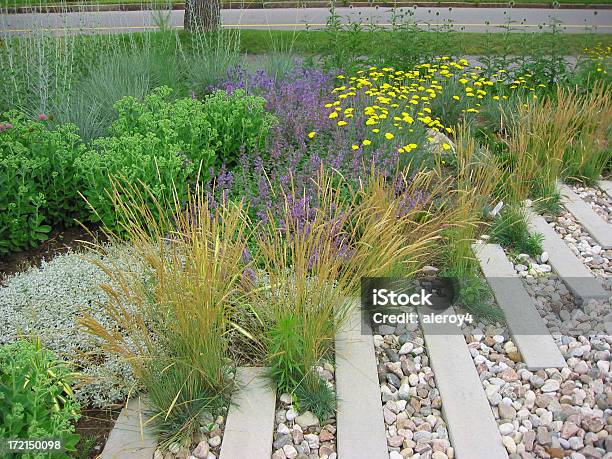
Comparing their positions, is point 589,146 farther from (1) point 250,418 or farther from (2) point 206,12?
(2) point 206,12

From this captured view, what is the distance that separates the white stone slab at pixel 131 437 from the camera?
9.31 feet

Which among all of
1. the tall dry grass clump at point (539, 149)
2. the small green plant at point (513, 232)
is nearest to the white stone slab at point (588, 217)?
the tall dry grass clump at point (539, 149)

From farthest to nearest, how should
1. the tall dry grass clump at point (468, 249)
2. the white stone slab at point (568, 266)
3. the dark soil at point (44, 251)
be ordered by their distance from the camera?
the dark soil at point (44, 251)
the white stone slab at point (568, 266)
the tall dry grass clump at point (468, 249)

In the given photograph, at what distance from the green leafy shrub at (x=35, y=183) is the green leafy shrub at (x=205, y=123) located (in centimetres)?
46

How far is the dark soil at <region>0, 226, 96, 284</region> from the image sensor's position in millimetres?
4172

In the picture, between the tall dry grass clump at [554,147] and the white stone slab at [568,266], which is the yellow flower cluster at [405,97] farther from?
the white stone slab at [568,266]

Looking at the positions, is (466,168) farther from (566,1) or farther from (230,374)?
(566,1)

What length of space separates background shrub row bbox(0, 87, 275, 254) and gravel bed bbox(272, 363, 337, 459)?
1.62 m

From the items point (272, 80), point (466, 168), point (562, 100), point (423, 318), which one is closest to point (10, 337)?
point (423, 318)

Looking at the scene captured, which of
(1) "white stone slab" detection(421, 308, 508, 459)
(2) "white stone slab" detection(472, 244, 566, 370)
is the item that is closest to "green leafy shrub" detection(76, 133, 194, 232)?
(1) "white stone slab" detection(421, 308, 508, 459)

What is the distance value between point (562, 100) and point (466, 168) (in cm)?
165

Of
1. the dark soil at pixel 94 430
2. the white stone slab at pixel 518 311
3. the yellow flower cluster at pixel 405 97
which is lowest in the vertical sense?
the dark soil at pixel 94 430

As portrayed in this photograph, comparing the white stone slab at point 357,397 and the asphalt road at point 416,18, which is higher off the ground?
the asphalt road at point 416,18

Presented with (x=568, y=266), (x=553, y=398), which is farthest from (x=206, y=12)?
(x=553, y=398)
